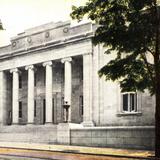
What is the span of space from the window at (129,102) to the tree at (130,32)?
12962 mm

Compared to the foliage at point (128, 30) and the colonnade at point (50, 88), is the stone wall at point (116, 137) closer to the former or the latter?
the colonnade at point (50, 88)

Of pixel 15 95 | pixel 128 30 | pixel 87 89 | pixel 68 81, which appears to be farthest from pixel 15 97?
pixel 128 30

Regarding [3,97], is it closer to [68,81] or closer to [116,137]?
[68,81]

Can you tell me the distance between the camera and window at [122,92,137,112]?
3622 cm

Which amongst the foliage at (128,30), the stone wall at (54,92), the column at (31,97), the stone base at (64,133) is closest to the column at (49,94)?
the stone wall at (54,92)

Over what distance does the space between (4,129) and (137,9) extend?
29052mm

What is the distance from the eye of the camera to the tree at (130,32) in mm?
21891

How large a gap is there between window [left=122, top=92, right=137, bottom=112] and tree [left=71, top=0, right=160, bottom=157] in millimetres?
12962

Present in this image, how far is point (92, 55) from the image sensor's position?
131 feet

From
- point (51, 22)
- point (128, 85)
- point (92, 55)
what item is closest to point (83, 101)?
point (92, 55)

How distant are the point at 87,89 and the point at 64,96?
3.81 m

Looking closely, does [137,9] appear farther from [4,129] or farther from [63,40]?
[4,129]

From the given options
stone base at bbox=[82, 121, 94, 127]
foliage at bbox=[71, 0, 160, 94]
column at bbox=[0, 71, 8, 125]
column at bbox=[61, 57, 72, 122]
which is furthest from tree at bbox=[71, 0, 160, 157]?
column at bbox=[0, 71, 8, 125]

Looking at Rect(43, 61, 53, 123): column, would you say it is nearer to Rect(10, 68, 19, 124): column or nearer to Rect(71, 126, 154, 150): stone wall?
Rect(10, 68, 19, 124): column
